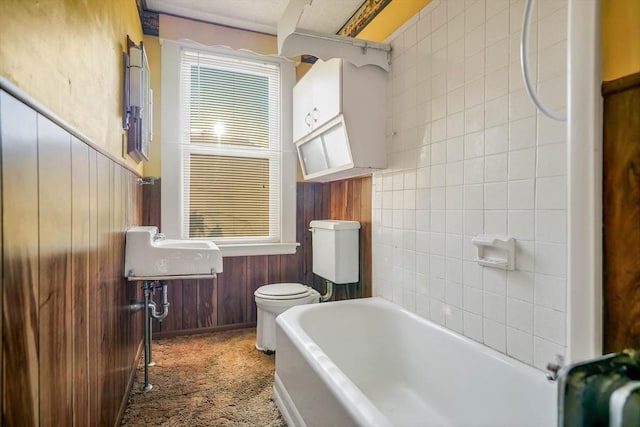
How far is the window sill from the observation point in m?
2.83

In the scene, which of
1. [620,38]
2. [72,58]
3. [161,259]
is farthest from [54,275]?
[620,38]

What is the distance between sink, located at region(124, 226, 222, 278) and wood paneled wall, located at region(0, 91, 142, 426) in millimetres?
330

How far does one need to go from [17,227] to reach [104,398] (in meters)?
1.01

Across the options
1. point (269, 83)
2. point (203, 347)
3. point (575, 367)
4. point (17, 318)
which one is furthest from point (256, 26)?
point (575, 367)

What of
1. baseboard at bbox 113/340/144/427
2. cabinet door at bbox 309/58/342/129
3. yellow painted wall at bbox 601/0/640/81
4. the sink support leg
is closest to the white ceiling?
cabinet door at bbox 309/58/342/129

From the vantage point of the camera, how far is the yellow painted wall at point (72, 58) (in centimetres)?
68

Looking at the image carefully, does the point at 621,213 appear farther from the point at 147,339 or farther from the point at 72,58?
the point at 147,339

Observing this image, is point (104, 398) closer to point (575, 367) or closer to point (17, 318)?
point (17, 318)

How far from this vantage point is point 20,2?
2.24 feet

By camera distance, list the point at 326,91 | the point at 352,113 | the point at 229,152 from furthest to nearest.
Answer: the point at 229,152, the point at 326,91, the point at 352,113

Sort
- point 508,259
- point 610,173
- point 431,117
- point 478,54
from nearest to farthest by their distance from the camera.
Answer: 1. point 610,173
2. point 508,259
3. point 478,54
4. point 431,117

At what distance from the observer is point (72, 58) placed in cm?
101

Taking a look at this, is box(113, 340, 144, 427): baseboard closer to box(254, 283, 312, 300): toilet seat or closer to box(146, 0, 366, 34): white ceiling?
box(254, 283, 312, 300): toilet seat

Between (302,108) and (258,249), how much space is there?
123 cm
